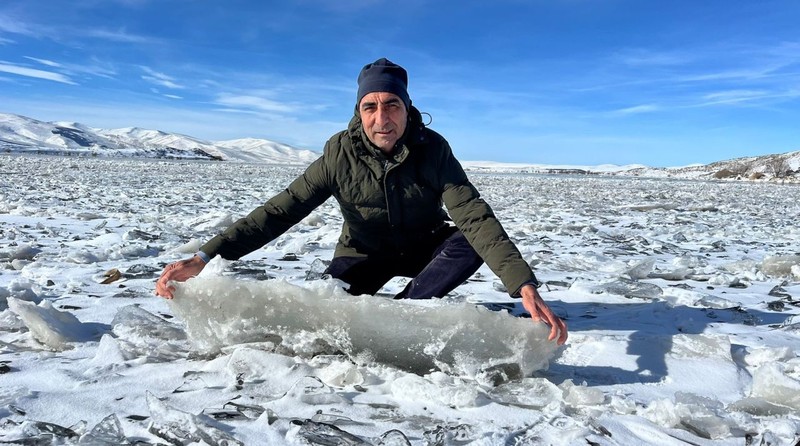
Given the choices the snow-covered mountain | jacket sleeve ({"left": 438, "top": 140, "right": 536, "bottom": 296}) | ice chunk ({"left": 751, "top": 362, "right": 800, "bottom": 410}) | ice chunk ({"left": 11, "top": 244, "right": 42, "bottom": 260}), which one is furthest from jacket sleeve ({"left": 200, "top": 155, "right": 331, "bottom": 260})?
the snow-covered mountain

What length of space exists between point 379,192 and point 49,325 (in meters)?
1.61

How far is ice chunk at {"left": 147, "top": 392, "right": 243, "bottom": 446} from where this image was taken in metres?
1.64

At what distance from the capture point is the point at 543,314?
7.16 ft

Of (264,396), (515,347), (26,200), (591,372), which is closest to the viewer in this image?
(264,396)

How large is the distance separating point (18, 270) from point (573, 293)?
388cm

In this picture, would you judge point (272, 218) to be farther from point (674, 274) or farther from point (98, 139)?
point (98, 139)

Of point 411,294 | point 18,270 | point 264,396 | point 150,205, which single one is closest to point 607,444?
point 264,396

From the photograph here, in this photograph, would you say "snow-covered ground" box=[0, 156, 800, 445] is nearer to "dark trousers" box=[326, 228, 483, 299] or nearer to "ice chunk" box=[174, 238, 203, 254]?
"dark trousers" box=[326, 228, 483, 299]

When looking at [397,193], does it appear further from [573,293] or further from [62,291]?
[62,291]

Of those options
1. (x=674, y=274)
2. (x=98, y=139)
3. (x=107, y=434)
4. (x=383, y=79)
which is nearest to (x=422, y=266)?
(x=383, y=79)

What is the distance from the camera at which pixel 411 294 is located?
2951 millimetres

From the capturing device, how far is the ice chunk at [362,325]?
220cm

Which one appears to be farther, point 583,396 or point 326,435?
point 583,396

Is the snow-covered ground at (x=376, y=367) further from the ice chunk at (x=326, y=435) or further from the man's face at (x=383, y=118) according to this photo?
the man's face at (x=383, y=118)
